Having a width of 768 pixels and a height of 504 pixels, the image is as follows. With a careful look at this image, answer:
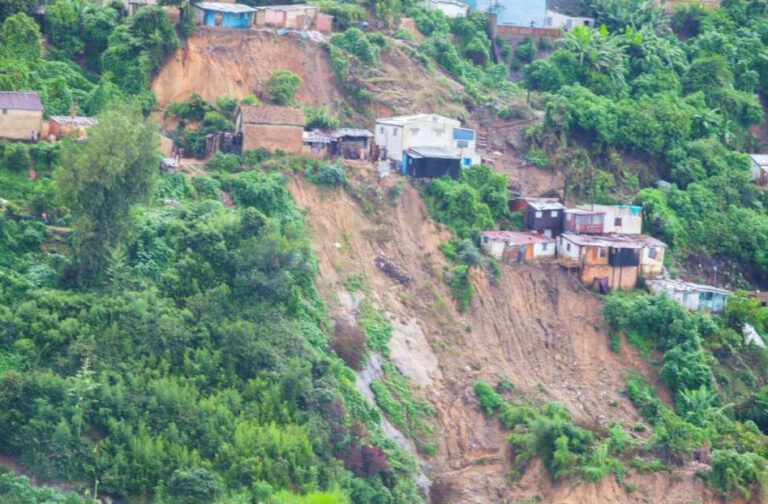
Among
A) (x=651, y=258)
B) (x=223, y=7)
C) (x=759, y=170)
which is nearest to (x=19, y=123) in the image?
(x=223, y=7)

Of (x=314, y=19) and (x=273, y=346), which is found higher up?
(x=314, y=19)

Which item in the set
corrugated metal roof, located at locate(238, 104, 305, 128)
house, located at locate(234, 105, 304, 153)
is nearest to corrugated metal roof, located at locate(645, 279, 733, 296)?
house, located at locate(234, 105, 304, 153)

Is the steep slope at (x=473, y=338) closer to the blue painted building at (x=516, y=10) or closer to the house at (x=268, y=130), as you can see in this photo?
the house at (x=268, y=130)

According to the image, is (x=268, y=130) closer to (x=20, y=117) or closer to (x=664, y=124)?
(x=20, y=117)

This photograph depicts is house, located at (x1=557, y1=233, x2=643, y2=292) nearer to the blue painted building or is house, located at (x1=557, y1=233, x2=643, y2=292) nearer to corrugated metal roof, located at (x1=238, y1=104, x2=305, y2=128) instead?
corrugated metal roof, located at (x1=238, y1=104, x2=305, y2=128)

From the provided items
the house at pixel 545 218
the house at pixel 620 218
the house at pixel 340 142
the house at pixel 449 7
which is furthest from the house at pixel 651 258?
the house at pixel 449 7

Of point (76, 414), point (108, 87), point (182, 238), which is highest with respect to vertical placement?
point (108, 87)

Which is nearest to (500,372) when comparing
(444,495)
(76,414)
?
(444,495)

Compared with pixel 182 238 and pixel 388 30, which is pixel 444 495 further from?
pixel 388 30
